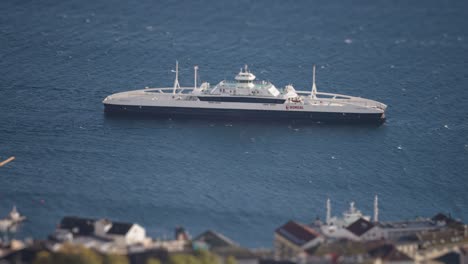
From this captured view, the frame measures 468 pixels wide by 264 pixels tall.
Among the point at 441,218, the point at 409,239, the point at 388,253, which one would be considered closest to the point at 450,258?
the point at 409,239

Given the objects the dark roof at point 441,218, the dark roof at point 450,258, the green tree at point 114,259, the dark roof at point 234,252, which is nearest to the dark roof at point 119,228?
the dark roof at point 234,252

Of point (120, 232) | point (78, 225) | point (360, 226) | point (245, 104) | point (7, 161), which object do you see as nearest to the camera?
point (120, 232)

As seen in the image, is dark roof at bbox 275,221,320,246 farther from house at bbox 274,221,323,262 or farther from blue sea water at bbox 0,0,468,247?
blue sea water at bbox 0,0,468,247

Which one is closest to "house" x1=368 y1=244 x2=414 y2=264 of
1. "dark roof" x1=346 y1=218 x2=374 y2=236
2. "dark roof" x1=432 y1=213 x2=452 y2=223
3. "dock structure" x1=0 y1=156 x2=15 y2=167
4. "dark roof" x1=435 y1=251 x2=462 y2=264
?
"dark roof" x1=435 y1=251 x2=462 y2=264

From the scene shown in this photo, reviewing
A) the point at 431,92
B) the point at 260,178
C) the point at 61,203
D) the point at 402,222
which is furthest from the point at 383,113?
the point at 61,203

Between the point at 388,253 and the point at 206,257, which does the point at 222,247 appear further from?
the point at 388,253

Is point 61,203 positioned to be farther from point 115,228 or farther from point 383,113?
point 383,113
